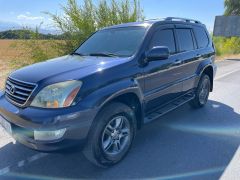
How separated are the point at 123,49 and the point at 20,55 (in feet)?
20.9

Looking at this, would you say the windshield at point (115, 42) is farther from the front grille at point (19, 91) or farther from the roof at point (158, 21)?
the front grille at point (19, 91)

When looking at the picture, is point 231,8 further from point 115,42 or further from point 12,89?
point 12,89

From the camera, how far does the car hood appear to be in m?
3.20

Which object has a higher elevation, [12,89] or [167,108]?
[12,89]

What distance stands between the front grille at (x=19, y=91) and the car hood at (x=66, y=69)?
2.3 inches

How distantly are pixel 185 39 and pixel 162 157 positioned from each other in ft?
7.91

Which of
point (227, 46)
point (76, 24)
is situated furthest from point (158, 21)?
point (227, 46)

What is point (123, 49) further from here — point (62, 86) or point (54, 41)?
point (54, 41)

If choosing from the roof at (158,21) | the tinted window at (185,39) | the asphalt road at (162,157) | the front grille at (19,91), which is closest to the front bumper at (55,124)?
the front grille at (19,91)

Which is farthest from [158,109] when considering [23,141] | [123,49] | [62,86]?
[23,141]

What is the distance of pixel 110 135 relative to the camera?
11.4ft

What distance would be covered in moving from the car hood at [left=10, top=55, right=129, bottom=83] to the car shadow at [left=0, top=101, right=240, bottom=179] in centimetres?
110

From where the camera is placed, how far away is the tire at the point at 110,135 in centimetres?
316

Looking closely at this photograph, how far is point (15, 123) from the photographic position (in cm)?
311
